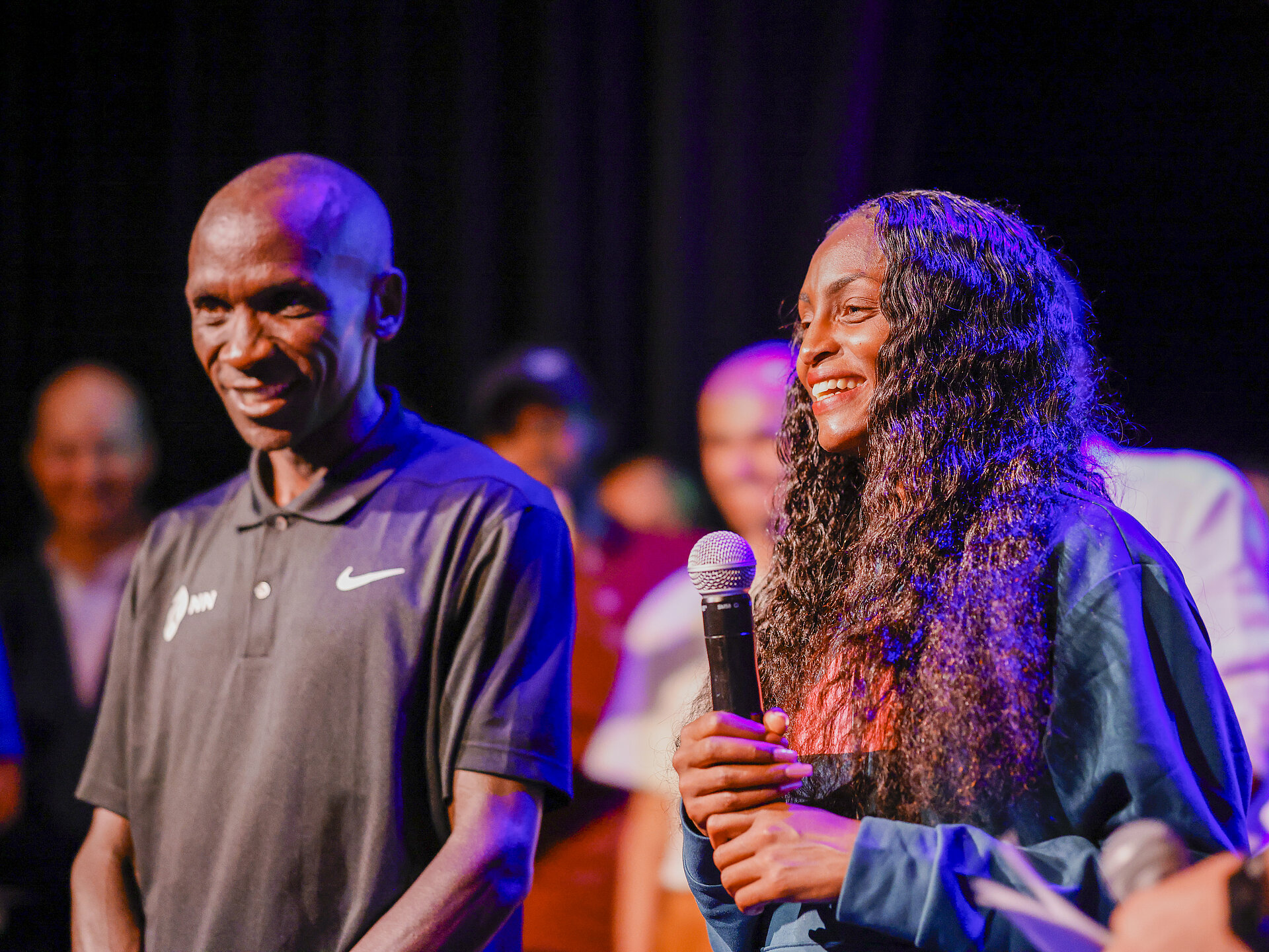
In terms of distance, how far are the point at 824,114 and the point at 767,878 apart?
3.16 m

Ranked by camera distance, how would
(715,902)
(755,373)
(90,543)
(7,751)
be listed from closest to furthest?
(715,902) < (7,751) < (755,373) < (90,543)

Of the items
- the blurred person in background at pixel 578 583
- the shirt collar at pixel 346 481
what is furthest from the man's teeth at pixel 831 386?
the blurred person in background at pixel 578 583

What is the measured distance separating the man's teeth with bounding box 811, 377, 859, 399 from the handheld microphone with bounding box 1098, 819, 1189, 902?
709mm

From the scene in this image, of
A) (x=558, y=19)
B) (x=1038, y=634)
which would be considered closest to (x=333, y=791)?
(x=1038, y=634)

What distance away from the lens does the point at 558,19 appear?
4.30m

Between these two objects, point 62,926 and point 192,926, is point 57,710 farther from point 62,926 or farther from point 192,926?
point 192,926

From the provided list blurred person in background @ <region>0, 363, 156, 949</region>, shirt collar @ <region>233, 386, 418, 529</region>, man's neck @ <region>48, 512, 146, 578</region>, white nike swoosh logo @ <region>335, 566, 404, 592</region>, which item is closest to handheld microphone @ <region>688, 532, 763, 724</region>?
white nike swoosh logo @ <region>335, 566, 404, 592</region>

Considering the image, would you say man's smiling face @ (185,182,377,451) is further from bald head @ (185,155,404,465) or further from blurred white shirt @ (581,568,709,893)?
blurred white shirt @ (581,568,709,893)

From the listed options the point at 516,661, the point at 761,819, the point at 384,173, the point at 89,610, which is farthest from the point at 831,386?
the point at 384,173

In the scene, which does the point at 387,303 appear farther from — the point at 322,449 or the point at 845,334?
the point at 845,334

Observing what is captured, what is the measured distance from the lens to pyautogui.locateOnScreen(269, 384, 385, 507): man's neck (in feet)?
6.67

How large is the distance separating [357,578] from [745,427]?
1354 mm

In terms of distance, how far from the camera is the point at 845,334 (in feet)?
4.89

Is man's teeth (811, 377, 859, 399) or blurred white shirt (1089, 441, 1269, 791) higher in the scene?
man's teeth (811, 377, 859, 399)
